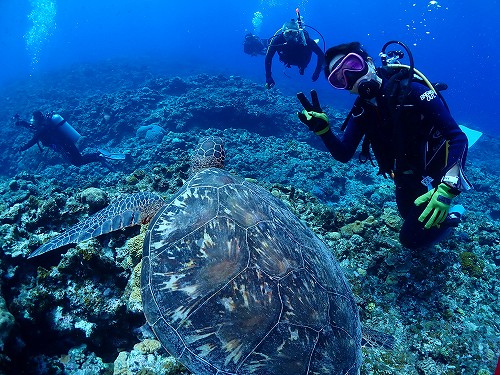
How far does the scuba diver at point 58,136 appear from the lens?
9400 millimetres

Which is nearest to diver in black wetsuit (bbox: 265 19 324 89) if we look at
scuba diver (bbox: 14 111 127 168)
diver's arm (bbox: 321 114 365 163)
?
diver's arm (bbox: 321 114 365 163)

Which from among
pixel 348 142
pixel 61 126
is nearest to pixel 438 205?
pixel 348 142

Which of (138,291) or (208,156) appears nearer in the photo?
(138,291)

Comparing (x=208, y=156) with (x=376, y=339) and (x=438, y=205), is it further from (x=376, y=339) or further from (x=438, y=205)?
(x=376, y=339)

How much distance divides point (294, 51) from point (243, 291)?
8737 mm

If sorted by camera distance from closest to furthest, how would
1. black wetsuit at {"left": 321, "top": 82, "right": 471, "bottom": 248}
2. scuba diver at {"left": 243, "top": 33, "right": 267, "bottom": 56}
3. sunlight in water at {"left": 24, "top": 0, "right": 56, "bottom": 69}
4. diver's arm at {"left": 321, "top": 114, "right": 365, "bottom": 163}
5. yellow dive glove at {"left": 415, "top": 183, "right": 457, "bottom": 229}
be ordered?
1. yellow dive glove at {"left": 415, "top": 183, "right": 457, "bottom": 229}
2. black wetsuit at {"left": 321, "top": 82, "right": 471, "bottom": 248}
3. diver's arm at {"left": 321, "top": 114, "right": 365, "bottom": 163}
4. scuba diver at {"left": 243, "top": 33, "right": 267, "bottom": 56}
5. sunlight in water at {"left": 24, "top": 0, "right": 56, "bottom": 69}

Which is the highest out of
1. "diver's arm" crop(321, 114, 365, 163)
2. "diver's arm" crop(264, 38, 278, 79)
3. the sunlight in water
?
"diver's arm" crop(264, 38, 278, 79)

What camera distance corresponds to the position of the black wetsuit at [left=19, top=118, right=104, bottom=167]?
937 centimetres

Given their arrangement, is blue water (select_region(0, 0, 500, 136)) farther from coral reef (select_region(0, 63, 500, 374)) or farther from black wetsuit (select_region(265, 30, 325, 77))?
coral reef (select_region(0, 63, 500, 374))

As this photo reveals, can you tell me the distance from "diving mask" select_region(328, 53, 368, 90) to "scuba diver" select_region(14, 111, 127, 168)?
864 centimetres

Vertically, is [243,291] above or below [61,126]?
above

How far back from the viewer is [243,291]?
1.90 m

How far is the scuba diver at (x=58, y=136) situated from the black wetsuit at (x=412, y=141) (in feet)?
28.1

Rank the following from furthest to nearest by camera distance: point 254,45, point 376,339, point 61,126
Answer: point 254,45, point 61,126, point 376,339
